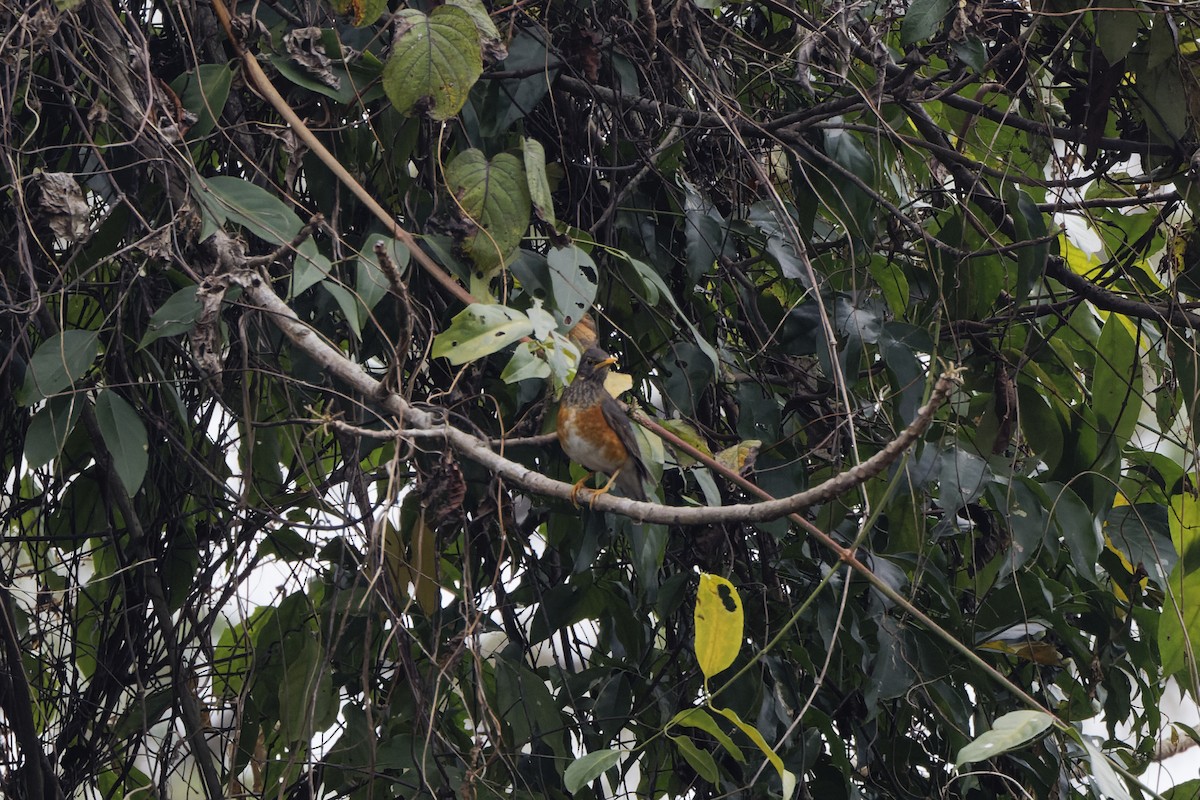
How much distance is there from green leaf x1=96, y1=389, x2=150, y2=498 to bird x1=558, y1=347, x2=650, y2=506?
713 mm

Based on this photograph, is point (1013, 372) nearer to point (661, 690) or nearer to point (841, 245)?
point (841, 245)

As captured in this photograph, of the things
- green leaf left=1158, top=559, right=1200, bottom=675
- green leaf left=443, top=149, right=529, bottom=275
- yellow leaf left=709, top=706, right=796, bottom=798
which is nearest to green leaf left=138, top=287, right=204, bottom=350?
green leaf left=443, top=149, right=529, bottom=275

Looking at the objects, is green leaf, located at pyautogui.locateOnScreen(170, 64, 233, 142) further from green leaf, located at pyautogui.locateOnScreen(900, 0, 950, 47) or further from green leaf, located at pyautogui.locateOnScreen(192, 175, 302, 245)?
green leaf, located at pyautogui.locateOnScreen(900, 0, 950, 47)

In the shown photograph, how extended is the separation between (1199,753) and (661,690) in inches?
120

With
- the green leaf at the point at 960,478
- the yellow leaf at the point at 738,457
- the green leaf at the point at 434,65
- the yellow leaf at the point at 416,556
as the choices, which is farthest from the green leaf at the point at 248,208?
the green leaf at the point at 960,478

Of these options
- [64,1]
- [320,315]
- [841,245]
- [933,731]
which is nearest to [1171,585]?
[933,731]

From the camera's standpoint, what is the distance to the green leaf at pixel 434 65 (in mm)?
1789

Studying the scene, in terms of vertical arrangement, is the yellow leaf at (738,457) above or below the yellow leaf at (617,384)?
below

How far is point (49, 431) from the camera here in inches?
74.5

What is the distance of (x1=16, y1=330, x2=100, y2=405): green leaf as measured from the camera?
1.79 metres

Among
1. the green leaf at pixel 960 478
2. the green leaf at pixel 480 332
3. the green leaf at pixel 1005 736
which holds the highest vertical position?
the green leaf at pixel 480 332

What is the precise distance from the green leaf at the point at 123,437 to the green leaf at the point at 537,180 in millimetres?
763

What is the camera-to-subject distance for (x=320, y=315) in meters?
2.17

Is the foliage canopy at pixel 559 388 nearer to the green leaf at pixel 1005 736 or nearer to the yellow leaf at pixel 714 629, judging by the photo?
the yellow leaf at pixel 714 629
